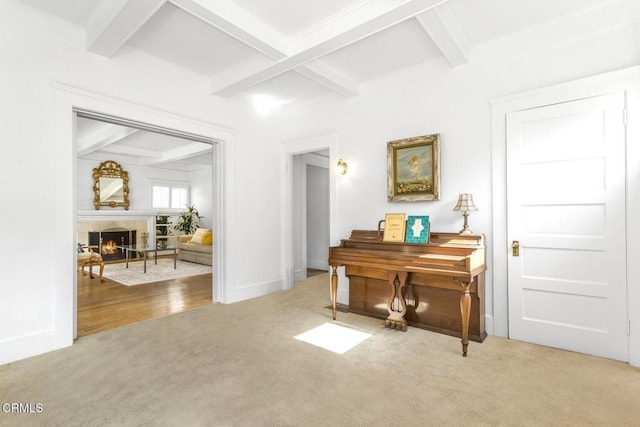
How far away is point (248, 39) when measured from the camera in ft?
8.73

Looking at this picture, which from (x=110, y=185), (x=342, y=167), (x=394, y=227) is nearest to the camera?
(x=394, y=227)

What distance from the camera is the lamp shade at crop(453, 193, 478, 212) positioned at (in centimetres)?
296

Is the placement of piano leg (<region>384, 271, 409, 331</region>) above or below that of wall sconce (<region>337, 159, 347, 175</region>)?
below

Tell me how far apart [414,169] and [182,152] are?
5809 millimetres

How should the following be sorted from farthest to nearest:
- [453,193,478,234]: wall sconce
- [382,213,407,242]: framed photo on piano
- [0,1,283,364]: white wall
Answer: [382,213,407,242]: framed photo on piano → [453,193,478,234]: wall sconce → [0,1,283,364]: white wall

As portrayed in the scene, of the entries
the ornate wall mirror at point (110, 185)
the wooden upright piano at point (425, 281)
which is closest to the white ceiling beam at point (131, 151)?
the ornate wall mirror at point (110, 185)

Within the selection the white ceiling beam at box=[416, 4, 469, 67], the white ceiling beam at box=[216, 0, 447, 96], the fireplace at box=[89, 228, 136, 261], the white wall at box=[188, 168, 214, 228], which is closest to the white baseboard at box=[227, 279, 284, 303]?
the white ceiling beam at box=[216, 0, 447, 96]

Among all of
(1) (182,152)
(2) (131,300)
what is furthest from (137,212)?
(2) (131,300)

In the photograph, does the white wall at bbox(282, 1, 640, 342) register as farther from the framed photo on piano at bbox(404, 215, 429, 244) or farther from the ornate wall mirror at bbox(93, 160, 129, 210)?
the ornate wall mirror at bbox(93, 160, 129, 210)

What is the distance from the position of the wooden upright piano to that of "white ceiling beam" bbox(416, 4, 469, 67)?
168 centimetres

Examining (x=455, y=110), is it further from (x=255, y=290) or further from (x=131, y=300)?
(x=131, y=300)

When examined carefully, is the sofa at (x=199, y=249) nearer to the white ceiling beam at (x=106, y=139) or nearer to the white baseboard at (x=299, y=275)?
the white baseboard at (x=299, y=275)

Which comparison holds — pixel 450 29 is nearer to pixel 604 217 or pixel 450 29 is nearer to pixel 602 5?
pixel 602 5

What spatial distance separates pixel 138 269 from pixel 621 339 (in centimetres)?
724
